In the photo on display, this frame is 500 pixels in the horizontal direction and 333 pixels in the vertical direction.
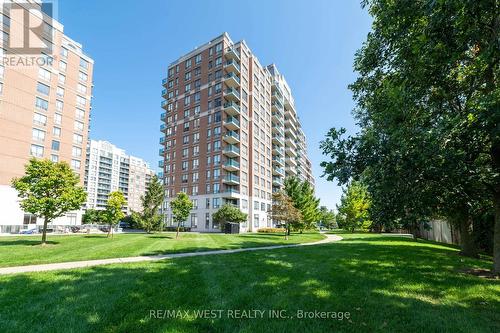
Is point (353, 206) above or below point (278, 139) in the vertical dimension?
below

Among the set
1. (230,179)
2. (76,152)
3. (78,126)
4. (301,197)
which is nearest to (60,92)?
(78,126)

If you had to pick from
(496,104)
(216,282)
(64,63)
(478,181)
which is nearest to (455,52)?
(496,104)

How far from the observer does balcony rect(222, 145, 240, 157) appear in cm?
5173

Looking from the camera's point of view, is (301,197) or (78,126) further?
(78,126)

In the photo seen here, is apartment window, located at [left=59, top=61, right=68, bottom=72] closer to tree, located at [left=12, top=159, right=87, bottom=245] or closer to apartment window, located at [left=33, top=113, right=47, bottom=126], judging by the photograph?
apartment window, located at [left=33, top=113, right=47, bottom=126]

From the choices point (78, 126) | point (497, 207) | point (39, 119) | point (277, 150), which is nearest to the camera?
point (497, 207)

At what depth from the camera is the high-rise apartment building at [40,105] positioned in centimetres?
4322

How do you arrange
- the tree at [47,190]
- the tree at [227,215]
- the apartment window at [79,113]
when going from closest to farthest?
the tree at [47,190]
the tree at [227,215]
the apartment window at [79,113]

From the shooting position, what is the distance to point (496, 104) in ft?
18.7

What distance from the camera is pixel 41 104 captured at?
159 ft

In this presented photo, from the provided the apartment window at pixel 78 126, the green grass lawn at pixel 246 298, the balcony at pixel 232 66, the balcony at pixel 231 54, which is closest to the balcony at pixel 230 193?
the balcony at pixel 232 66

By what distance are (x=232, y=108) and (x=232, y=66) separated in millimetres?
8549

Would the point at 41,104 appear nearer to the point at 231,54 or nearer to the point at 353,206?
the point at 231,54
